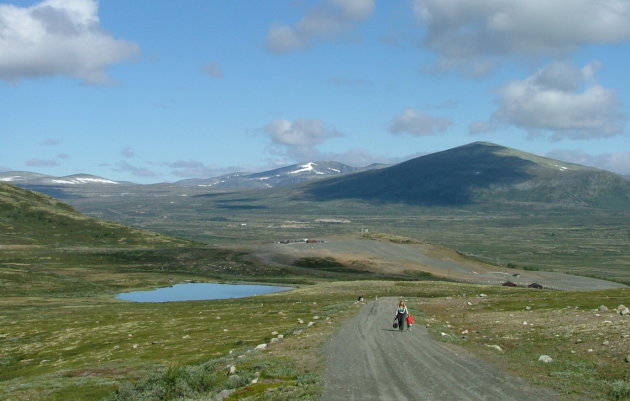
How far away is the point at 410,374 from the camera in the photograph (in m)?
30.6

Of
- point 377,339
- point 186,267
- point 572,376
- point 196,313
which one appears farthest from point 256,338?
point 186,267

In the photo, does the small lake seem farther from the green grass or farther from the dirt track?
the dirt track

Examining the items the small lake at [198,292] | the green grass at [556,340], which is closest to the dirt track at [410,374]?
the green grass at [556,340]

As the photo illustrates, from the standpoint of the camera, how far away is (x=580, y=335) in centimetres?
4188

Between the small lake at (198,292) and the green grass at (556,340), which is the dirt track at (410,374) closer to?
the green grass at (556,340)

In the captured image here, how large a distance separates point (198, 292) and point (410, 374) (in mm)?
124171

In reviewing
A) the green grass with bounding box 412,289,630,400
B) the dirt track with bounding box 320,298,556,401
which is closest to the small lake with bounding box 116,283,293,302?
the green grass with bounding box 412,289,630,400

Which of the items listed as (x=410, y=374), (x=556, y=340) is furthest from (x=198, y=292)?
(x=410, y=374)

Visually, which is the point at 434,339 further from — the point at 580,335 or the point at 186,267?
the point at 186,267

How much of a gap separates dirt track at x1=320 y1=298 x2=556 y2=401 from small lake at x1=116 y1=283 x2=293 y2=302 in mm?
99807

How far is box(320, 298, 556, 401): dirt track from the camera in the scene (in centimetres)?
2633

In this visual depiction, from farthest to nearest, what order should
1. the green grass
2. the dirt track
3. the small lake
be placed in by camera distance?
the small lake < the green grass < the dirt track

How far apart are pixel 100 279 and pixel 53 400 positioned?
134650mm

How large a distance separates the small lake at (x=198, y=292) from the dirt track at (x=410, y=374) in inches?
3929
